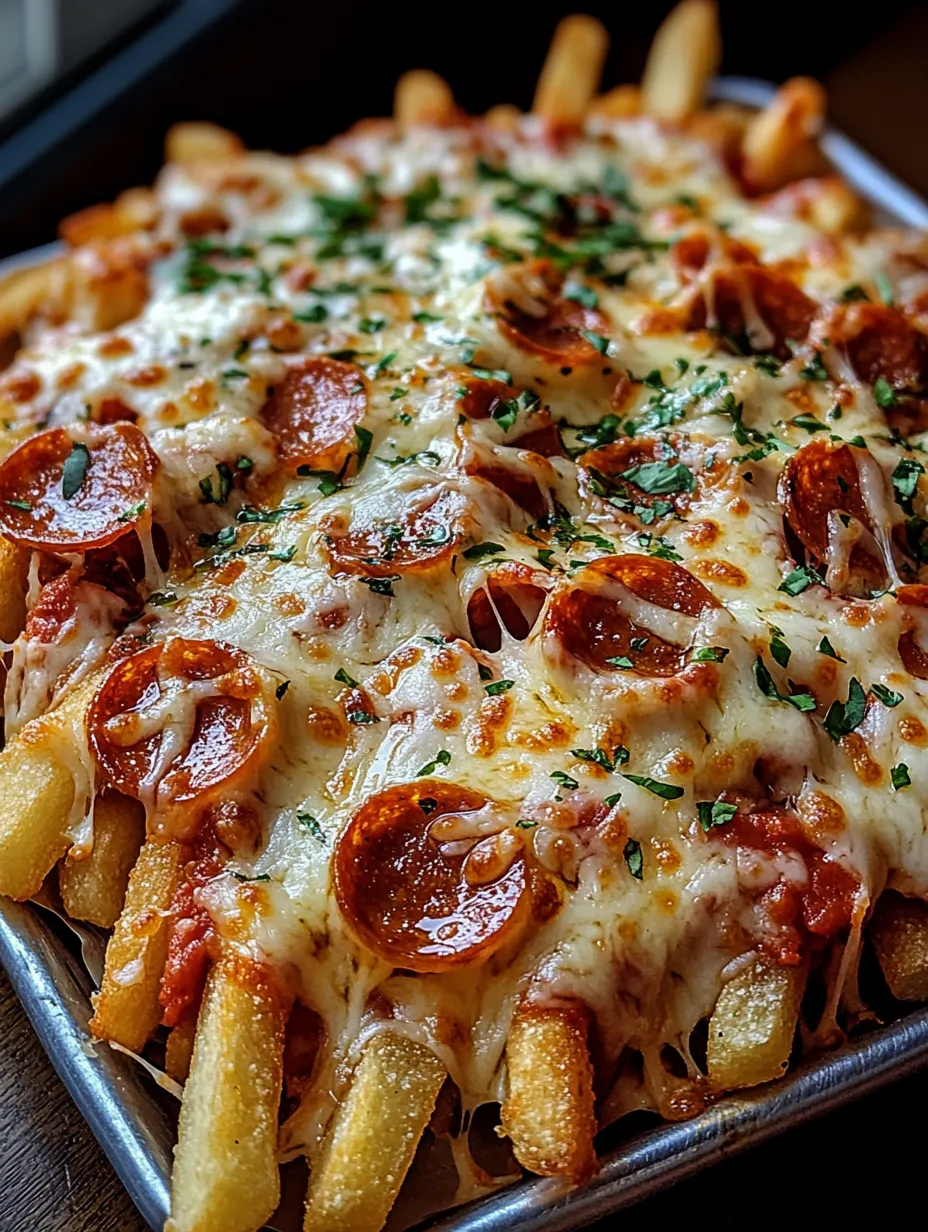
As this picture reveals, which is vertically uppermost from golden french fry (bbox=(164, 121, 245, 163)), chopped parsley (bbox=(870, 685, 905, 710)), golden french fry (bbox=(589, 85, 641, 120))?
golden french fry (bbox=(164, 121, 245, 163))

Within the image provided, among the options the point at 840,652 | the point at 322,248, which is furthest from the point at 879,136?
the point at 840,652

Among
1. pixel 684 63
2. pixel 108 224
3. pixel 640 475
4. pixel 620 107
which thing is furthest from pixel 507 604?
pixel 684 63

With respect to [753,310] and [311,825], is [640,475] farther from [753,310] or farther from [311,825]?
[311,825]

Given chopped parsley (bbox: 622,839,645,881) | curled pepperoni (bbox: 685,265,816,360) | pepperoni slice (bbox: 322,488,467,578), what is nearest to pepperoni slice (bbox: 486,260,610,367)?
curled pepperoni (bbox: 685,265,816,360)

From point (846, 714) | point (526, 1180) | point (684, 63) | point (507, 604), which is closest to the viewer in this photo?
point (526, 1180)

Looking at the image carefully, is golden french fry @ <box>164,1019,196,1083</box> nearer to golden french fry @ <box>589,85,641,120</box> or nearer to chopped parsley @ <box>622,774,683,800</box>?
chopped parsley @ <box>622,774,683,800</box>

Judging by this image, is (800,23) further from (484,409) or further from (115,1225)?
(115,1225)

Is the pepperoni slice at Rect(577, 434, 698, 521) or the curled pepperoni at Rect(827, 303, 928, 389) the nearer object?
the pepperoni slice at Rect(577, 434, 698, 521)
